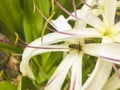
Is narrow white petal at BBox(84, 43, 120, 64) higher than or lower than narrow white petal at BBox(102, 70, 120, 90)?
higher

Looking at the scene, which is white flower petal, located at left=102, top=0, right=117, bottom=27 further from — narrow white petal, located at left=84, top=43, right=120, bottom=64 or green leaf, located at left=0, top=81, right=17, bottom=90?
green leaf, located at left=0, top=81, right=17, bottom=90

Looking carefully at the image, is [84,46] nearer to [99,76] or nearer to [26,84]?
[99,76]

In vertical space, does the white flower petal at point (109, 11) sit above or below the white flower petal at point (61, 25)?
above

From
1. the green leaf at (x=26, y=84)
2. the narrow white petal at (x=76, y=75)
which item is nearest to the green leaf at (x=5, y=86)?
the green leaf at (x=26, y=84)

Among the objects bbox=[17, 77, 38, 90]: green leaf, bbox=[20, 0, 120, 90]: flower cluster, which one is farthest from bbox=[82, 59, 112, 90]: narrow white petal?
bbox=[17, 77, 38, 90]: green leaf

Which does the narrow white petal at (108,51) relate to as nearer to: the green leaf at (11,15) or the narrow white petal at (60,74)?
the narrow white petal at (60,74)

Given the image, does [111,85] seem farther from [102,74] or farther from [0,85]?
[0,85]

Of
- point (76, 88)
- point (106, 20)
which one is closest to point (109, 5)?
point (106, 20)
